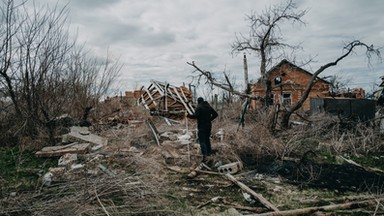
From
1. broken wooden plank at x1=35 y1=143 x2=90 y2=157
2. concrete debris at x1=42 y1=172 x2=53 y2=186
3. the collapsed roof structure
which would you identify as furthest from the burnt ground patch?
the collapsed roof structure

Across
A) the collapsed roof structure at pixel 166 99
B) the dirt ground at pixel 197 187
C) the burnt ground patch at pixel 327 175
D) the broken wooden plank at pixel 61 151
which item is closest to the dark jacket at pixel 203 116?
the dirt ground at pixel 197 187

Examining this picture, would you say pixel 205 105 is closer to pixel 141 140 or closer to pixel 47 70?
pixel 141 140

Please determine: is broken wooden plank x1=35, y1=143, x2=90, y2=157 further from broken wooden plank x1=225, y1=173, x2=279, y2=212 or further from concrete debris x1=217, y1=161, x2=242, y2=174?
broken wooden plank x1=225, y1=173, x2=279, y2=212

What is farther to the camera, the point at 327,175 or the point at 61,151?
the point at 61,151

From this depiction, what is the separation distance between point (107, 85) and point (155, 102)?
4754 millimetres

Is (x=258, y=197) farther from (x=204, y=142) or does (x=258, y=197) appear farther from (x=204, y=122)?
(x=204, y=122)

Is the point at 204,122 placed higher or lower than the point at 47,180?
higher

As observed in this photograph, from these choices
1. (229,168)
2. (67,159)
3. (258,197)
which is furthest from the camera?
(67,159)

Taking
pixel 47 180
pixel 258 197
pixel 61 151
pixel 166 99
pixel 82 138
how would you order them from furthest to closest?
pixel 166 99, pixel 82 138, pixel 61 151, pixel 47 180, pixel 258 197

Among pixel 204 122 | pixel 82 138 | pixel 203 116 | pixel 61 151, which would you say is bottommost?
pixel 61 151

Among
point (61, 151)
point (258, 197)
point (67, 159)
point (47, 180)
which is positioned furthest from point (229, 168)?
point (61, 151)

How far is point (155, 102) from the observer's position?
1827 centimetres

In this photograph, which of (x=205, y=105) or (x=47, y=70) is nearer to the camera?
(x=205, y=105)

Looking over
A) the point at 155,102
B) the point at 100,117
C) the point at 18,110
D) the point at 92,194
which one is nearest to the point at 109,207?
the point at 92,194
